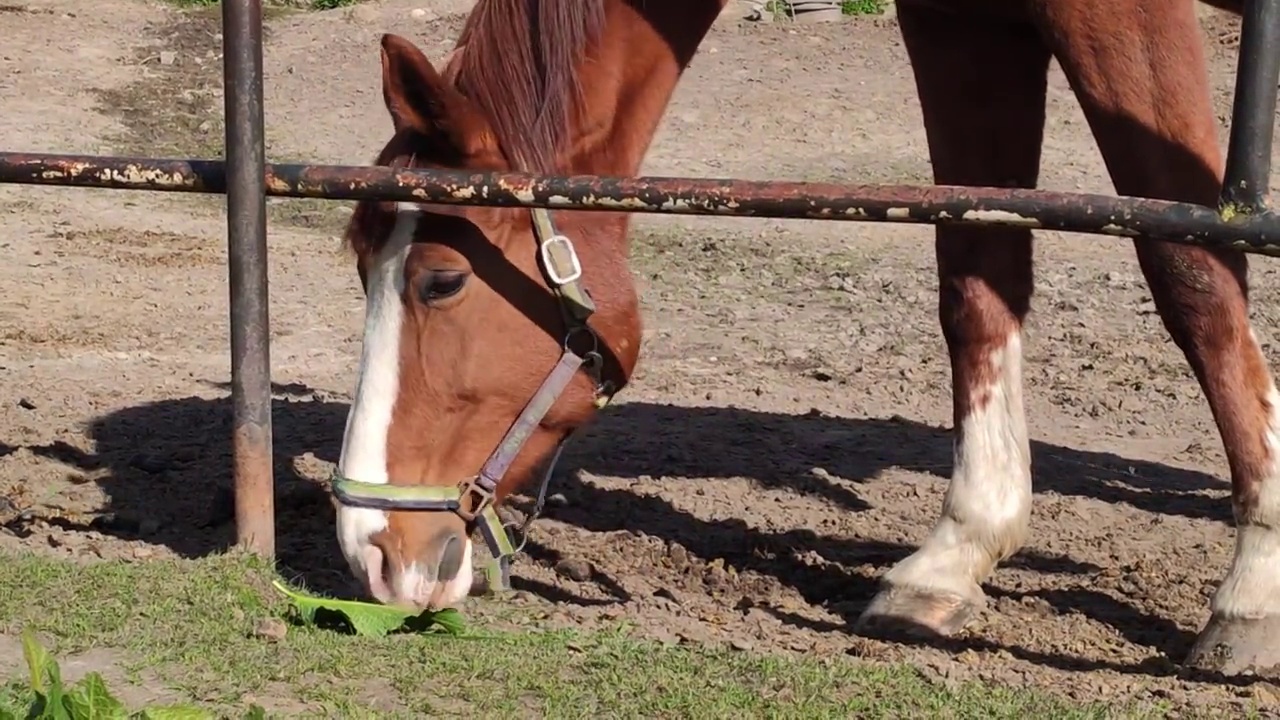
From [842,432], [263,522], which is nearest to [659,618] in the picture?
[263,522]

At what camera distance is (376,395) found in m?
2.97

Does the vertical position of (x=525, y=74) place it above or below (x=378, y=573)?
above

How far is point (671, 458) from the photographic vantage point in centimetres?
445

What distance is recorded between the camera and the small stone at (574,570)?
3482 mm

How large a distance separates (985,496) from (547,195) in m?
1.29

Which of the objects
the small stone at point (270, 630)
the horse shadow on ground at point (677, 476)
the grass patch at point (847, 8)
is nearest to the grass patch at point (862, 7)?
the grass patch at point (847, 8)

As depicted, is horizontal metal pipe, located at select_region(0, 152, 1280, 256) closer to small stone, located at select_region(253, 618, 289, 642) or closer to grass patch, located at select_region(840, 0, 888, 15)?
small stone, located at select_region(253, 618, 289, 642)

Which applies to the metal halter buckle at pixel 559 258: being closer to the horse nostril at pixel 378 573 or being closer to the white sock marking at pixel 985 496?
the horse nostril at pixel 378 573

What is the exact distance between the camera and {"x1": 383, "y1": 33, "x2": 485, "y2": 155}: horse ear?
2.81 m

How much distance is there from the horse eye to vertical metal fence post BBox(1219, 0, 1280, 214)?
138cm

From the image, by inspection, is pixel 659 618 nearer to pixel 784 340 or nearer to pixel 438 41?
pixel 784 340

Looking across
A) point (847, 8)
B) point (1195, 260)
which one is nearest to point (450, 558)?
point (1195, 260)

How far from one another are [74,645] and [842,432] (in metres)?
2.61

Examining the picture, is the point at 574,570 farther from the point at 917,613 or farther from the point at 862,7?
the point at 862,7
